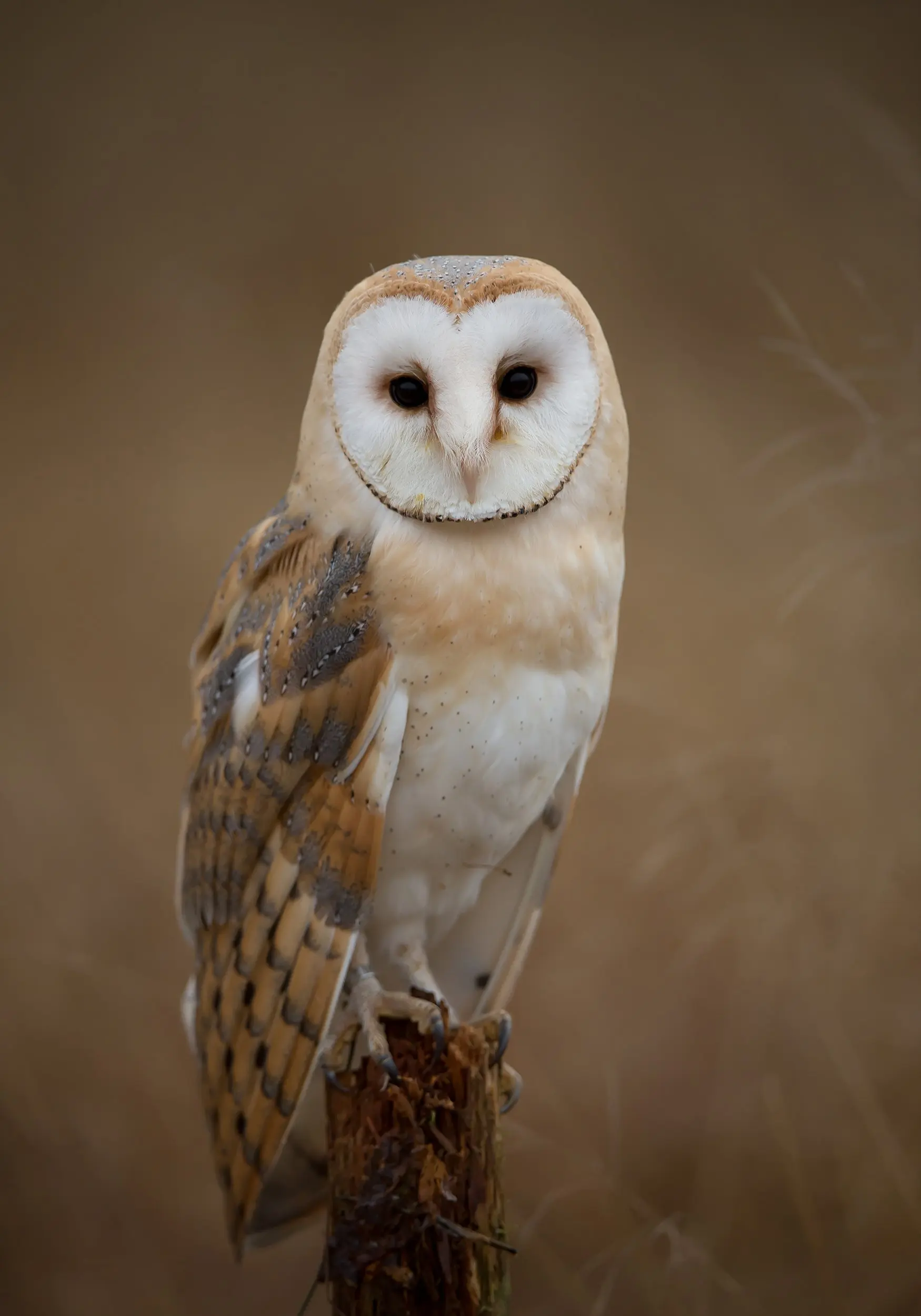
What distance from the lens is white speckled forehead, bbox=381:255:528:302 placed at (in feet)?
3.17

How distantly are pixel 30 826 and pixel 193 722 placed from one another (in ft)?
2.30

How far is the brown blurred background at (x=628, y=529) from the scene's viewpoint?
183 cm

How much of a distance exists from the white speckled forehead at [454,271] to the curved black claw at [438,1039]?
26.1 inches

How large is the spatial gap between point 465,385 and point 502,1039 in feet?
2.16

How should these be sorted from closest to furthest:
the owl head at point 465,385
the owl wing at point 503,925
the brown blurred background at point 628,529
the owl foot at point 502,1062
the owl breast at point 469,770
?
the owl head at point 465,385 → the owl breast at point 469,770 → the owl foot at point 502,1062 → the owl wing at point 503,925 → the brown blurred background at point 628,529

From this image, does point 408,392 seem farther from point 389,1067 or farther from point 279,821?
point 389,1067

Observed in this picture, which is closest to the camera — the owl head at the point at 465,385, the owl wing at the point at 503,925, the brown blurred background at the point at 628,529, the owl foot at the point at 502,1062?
the owl head at the point at 465,385

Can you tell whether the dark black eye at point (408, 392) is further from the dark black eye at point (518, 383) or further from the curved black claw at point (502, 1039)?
the curved black claw at point (502, 1039)

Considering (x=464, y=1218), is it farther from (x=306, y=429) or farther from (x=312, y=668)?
(x=306, y=429)

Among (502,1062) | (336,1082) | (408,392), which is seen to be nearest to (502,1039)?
Result: (502,1062)

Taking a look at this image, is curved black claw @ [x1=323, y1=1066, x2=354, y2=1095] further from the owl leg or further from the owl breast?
the owl breast

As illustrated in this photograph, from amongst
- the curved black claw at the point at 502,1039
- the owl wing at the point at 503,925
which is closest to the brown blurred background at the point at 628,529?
the owl wing at the point at 503,925

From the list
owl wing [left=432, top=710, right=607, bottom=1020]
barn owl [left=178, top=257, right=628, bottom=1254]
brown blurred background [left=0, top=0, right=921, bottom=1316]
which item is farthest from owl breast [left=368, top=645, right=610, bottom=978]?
brown blurred background [left=0, top=0, right=921, bottom=1316]

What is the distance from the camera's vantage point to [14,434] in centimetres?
187
